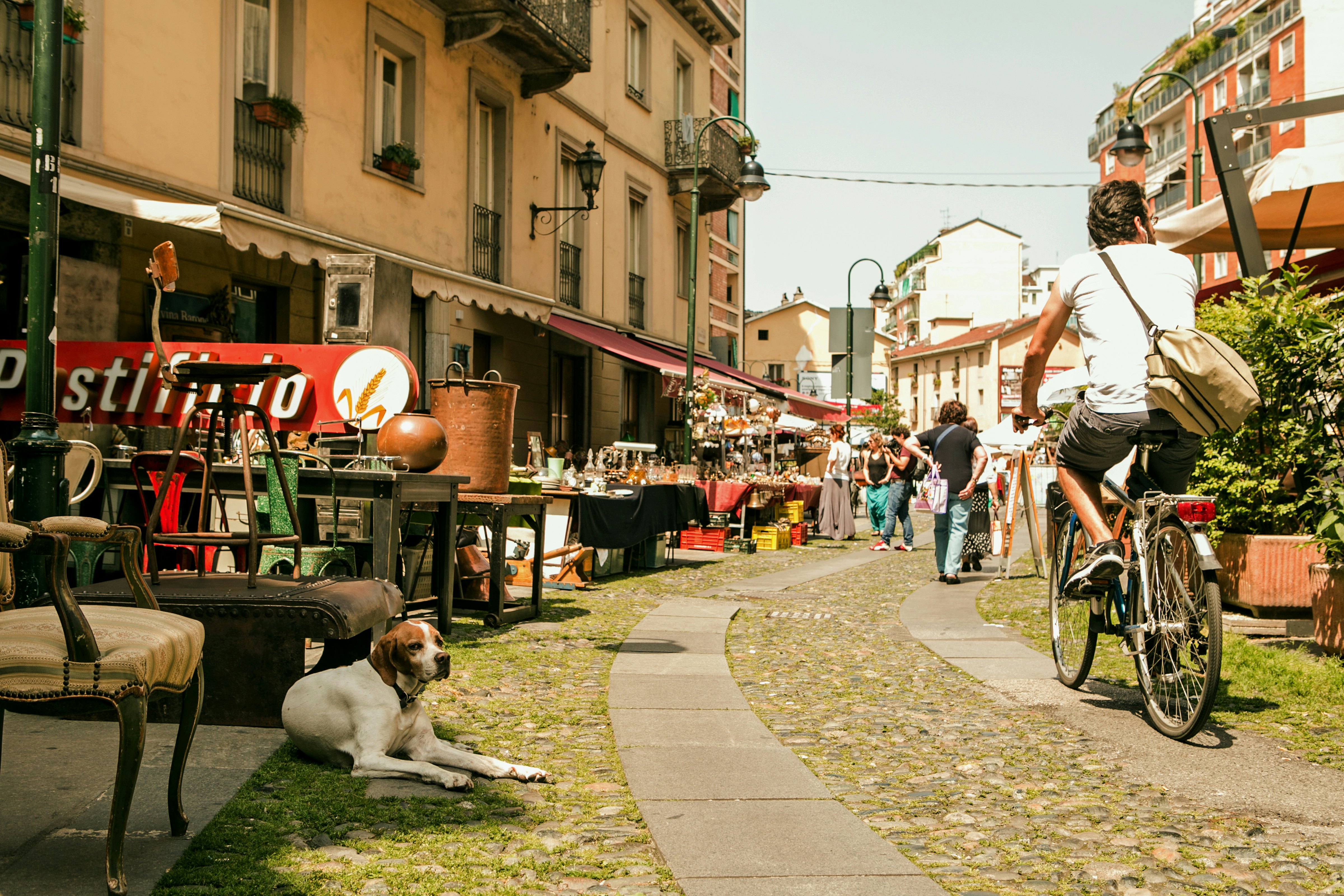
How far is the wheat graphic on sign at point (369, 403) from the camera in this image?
7.86m

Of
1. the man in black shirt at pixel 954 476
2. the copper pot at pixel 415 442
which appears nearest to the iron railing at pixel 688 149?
the man in black shirt at pixel 954 476

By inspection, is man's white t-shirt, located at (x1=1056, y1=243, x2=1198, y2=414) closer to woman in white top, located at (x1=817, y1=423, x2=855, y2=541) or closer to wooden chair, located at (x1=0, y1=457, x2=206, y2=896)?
wooden chair, located at (x1=0, y1=457, x2=206, y2=896)

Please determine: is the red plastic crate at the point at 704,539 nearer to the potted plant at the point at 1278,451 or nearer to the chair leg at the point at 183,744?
the potted plant at the point at 1278,451

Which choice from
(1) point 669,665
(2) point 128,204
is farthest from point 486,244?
(1) point 669,665

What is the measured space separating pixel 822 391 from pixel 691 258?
35.8 m

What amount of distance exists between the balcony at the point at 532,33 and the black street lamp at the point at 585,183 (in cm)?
141

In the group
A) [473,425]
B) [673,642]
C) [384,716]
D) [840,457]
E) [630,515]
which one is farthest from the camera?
[840,457]

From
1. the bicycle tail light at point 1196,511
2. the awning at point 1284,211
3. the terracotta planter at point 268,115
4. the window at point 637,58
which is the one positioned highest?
the window at point 637,58

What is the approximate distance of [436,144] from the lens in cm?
1642

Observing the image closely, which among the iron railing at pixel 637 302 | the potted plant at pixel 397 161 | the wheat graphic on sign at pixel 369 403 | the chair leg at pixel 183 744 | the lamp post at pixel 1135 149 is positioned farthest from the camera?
the iron railing at pixel 637 302

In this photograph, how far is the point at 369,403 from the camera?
7906 mm

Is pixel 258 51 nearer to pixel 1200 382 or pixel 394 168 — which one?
pixel 394 168

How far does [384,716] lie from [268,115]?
10622 millimetres

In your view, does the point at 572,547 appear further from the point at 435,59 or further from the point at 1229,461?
the point at 435,59
